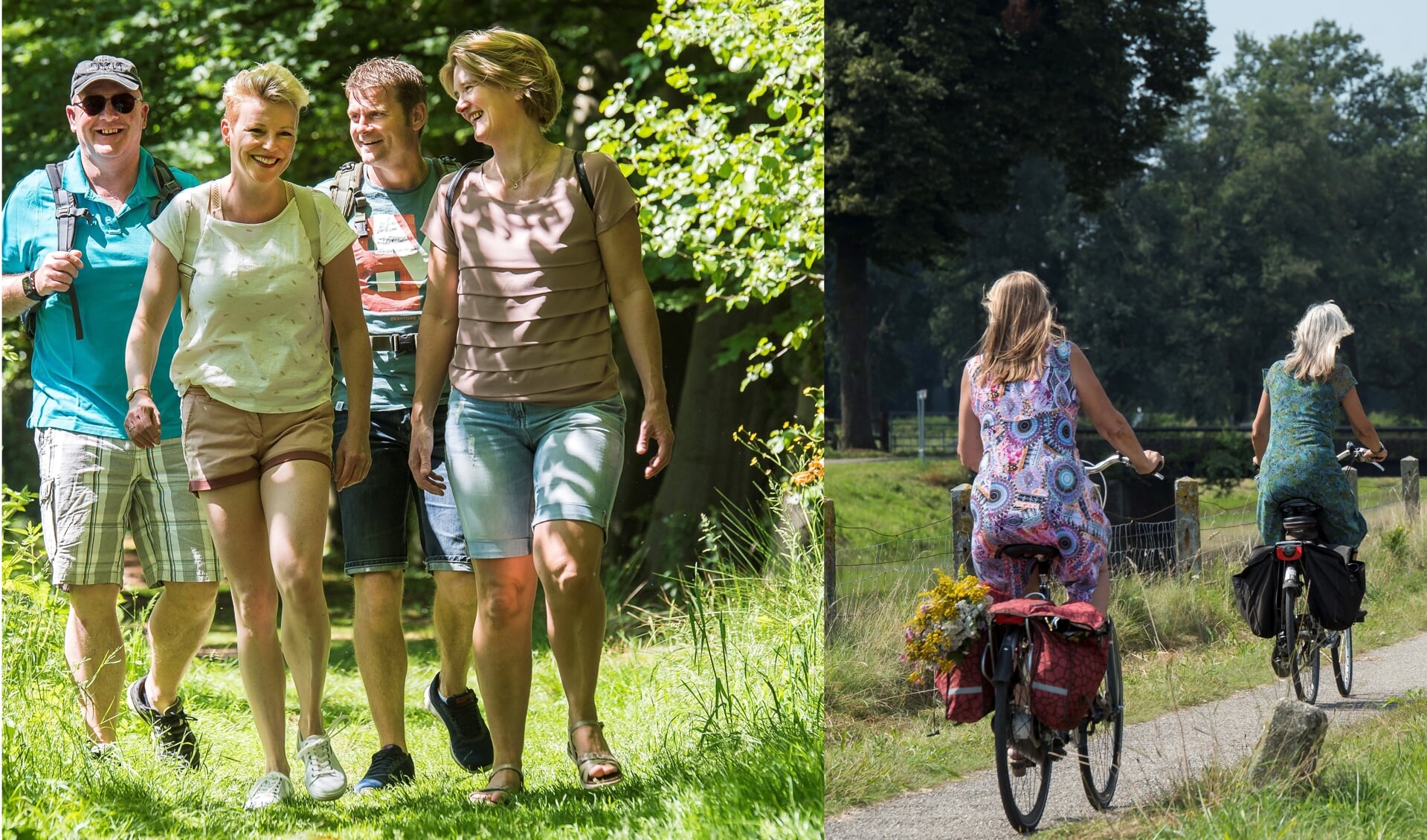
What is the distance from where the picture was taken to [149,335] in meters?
4.02

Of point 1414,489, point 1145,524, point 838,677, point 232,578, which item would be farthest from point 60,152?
point 1414,489

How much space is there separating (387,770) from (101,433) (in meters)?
1.28

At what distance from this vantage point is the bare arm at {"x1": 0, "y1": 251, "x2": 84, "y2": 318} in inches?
165

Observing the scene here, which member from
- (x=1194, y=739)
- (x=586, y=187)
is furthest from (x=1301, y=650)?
(x=586, y=187)

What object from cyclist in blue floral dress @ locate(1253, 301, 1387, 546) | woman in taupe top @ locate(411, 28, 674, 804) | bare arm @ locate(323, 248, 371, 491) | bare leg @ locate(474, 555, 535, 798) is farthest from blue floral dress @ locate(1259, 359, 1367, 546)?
bare arm @ locate(323, 248, 371, 491)

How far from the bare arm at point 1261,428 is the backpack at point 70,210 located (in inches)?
118

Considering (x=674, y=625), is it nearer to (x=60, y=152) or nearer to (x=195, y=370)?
(x=195, y=370)

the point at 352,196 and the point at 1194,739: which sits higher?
the point at 352,196

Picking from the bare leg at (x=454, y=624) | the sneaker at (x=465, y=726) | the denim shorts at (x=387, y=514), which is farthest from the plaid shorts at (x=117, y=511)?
the sneaker at (x=465, y=726)

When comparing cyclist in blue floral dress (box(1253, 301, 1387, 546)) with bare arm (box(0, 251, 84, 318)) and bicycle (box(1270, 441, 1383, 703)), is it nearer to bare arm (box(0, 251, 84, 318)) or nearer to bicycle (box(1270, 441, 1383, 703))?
bicycle (box(1270, 441, 1383, 703))

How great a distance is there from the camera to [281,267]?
12.7 feet

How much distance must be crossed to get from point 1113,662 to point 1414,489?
0.91 meters

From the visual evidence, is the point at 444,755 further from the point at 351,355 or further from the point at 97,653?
the point at 351,355

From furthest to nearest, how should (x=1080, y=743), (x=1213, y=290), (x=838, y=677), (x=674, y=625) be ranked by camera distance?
(x=674, y=625) → (x=838, y=677) → (x=1213, y=290) → (x=1080, y=743)
